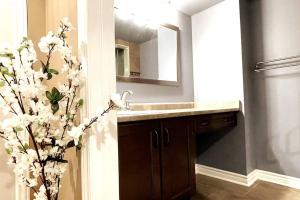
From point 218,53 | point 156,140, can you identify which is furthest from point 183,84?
point 156,140

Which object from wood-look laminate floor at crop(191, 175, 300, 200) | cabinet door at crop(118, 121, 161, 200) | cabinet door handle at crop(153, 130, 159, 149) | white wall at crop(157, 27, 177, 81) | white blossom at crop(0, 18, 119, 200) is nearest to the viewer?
white blossom at crop(0, 18, 119, 200)

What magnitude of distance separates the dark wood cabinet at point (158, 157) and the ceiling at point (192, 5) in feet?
4.39

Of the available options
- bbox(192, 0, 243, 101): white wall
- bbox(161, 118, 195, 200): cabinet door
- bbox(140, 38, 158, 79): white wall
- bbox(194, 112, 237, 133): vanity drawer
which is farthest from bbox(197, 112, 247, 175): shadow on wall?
bbox(140, 38, 158, 79): white wall

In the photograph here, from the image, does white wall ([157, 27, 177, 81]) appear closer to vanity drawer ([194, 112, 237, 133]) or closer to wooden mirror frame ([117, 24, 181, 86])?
wooden mirror frame ([117, 24, 181, 86])

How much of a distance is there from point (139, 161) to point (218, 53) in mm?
1635

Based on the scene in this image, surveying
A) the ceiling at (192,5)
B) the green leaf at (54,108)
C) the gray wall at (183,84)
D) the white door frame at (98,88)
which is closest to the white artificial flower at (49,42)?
the white door frame at (98,88)

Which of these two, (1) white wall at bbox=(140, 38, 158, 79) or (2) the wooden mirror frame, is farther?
(1) white wall at bbox=(140, 38, 158, 79)

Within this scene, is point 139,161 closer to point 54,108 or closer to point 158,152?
point 158,152

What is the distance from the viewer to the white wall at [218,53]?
2139mm

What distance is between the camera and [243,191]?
76.7 inches

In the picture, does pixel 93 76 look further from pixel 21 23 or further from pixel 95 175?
pixel 21 23

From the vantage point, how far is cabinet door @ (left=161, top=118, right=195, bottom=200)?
140cm

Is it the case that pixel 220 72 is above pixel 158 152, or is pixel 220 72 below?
above

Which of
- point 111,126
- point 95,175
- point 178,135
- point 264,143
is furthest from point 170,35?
point 95,175
